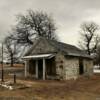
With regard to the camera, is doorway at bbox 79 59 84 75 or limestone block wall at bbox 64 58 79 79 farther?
doorway at bbox 79 59 84 75

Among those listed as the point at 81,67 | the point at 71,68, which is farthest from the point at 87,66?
the point at 71,68

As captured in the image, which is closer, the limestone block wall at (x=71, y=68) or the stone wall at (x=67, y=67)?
the stone wall at (x=67, y=67)

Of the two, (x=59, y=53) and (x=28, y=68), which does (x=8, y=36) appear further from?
(x=59, y=53)

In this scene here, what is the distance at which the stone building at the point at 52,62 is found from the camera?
23.3 m

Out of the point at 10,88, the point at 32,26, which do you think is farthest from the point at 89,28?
the point at 10,88

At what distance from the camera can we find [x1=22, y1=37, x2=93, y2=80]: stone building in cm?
2330

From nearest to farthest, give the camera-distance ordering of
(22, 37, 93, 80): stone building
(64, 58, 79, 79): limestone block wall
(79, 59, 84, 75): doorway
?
1. (22, 37, 93, 80): stone building
2. (64, 58, 79, 79): limestone block wall
3. (79, 59, 84, 75): doorway

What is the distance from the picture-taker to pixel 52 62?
2412cm

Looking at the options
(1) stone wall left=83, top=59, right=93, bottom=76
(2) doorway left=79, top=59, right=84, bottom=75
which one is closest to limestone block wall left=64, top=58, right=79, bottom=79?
(2) doorway left=79, top=59, right=84, bottom=75

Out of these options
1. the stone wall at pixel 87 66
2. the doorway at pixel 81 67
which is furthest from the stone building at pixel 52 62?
the stone wall at pixel 87 66

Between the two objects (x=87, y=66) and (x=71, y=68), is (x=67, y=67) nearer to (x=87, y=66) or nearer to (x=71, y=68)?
(x=71, y=68)

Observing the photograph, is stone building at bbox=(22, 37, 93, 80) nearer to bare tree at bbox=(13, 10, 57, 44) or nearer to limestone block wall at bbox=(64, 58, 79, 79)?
limestone block wall at bbox=(64, 58, 79, 79)

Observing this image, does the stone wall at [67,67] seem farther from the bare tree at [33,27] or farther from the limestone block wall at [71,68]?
the bare tree at [33,27]

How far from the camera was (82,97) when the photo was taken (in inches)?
509
